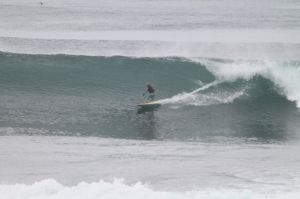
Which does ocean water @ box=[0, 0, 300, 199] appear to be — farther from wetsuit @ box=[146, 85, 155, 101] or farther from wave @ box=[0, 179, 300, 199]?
wetsuit @ box=[146, 85, 155, 101]

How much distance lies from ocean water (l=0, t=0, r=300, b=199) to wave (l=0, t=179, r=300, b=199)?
0.10ft

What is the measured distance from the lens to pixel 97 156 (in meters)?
18.8

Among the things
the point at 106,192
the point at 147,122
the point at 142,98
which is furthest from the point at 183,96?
the point at 106,192

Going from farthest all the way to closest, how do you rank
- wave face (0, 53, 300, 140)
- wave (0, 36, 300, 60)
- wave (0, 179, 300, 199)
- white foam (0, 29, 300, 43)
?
1. white foam (0, 29, 300, 43)
2. wave (0, 36, 300, 60)
3. wave face (0, 53, 300, 140)
4. wave (0, 179, 300, 199)

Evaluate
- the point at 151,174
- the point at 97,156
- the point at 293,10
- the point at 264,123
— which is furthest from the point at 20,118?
the point at 293,10

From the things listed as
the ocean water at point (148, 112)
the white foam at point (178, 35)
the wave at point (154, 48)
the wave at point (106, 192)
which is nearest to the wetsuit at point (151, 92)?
the ocean water at point (148, 112)

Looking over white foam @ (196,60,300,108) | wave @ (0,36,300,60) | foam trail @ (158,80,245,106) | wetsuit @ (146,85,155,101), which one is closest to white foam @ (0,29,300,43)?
wave @ (0,36,300,60)

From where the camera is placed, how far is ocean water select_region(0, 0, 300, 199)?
1706cm

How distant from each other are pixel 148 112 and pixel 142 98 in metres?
2.05

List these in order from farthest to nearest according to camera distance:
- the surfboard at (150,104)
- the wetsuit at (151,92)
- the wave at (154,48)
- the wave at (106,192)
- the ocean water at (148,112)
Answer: the wave at (154,48), the wetsuit at (151,92), the surfboard at (150,104), the ocean water at (148,112), the wave at (106,192)

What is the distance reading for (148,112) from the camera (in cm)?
2381

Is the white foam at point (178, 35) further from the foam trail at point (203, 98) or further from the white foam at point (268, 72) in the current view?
the foam trail at point (203, 98)

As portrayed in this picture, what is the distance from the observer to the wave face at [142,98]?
72.0 ft

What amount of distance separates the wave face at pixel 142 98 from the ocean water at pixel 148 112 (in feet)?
0.16
